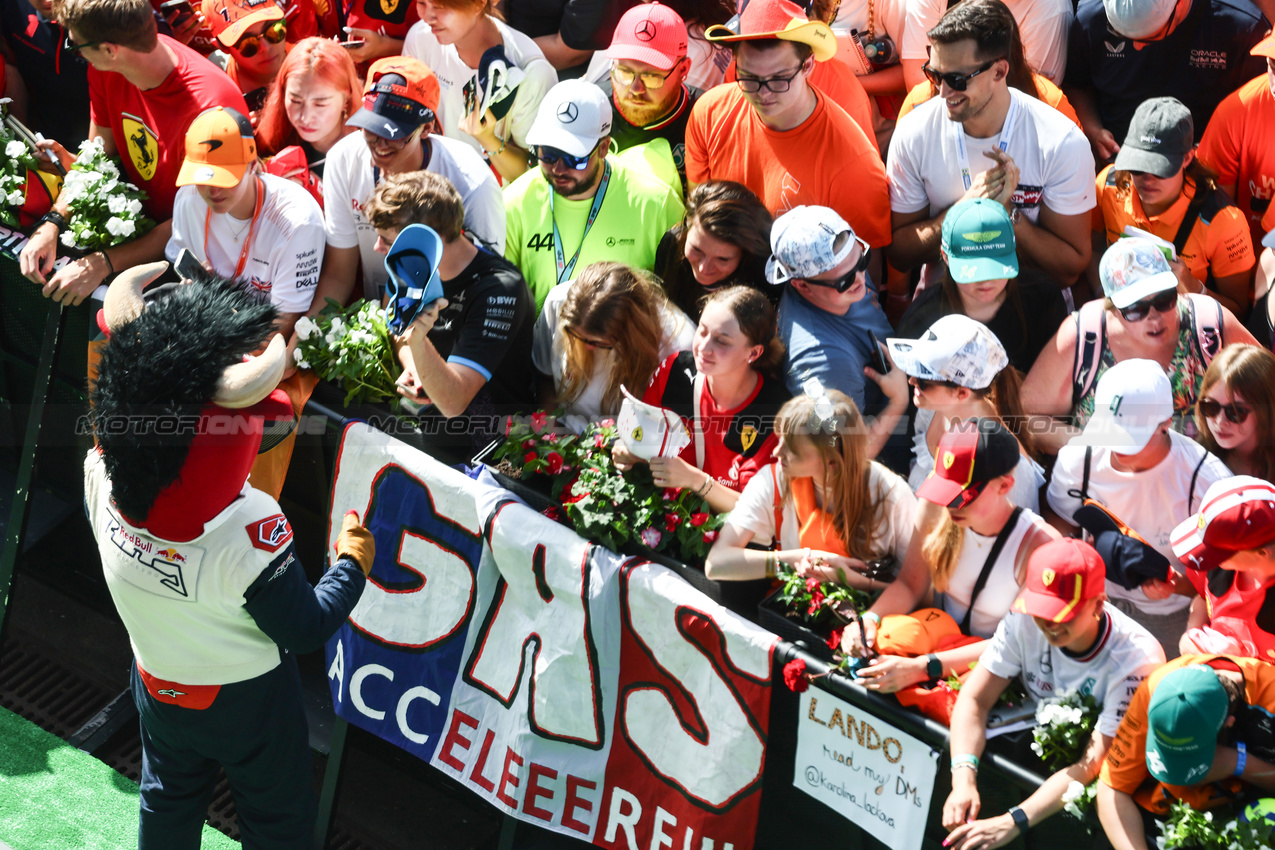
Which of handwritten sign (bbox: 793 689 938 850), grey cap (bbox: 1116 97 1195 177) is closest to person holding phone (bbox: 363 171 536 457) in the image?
handwritten sign (bbox: 793 689 938 850)

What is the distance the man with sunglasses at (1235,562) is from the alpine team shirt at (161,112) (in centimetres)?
389

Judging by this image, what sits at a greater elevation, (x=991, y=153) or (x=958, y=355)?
(x=991, y=153)

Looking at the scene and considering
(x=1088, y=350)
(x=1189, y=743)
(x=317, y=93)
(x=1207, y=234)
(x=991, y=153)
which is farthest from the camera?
(x=317, y=93)

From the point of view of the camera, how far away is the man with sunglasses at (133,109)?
5133 mm

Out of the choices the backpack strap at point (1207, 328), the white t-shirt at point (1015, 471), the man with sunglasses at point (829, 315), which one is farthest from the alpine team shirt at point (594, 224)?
the backpack strap at point (1207, 328)

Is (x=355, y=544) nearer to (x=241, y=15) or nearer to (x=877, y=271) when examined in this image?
(x=877, y=271)

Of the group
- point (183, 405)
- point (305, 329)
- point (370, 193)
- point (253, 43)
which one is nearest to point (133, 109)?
point (253, 43)

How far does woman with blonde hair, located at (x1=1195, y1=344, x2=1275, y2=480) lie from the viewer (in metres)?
3.67

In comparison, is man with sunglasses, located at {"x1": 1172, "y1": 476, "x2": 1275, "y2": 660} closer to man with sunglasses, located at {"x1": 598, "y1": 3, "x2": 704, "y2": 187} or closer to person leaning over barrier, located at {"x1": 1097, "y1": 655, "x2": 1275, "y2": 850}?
person leaning over barrier, located at {"x1": 1097, "y1": 655, "x2": 1275, "y2": 850}

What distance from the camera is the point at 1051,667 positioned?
3.25 metres

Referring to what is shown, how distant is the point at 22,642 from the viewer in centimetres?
Result: 530

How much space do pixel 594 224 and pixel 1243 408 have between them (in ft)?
7.52

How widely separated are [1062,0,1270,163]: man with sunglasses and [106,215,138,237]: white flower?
152 inches

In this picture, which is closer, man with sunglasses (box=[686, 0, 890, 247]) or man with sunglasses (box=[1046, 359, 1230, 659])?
man with sunglasses (box=[1046, 359, 1230, 659])
